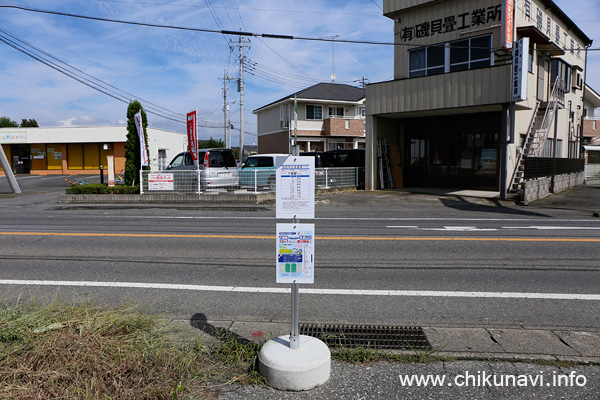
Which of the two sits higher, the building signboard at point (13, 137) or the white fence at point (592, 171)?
the building signboard at point (13, 137)

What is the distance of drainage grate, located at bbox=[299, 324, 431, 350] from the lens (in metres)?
4.15

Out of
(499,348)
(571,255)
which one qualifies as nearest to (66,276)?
(499,348)

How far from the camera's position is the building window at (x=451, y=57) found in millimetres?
17797

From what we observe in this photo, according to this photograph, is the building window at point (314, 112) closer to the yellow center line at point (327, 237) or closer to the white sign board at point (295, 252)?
the yellow center line at point (327, 237)

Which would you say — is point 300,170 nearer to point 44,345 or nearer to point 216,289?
point 44,345

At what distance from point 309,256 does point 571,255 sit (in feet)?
19.7

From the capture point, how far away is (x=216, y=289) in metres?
5.93

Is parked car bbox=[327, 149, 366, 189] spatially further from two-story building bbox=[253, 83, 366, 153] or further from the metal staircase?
two-story building bbox=[253, 83, 366, 153]

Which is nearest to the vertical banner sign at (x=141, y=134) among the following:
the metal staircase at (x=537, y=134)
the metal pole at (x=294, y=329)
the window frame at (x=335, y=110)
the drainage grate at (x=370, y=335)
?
the metal staircase at (x=537, y=134)

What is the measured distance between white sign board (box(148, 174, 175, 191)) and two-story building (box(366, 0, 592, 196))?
28.0 ft

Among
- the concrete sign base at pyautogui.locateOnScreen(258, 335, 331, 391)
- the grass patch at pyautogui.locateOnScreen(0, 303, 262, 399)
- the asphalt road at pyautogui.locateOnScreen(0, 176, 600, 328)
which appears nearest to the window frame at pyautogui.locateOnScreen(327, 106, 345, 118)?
the asphalt road at pyautogui.locateOnScreen(0, 176, 600, 328)

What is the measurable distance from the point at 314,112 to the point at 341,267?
108ft

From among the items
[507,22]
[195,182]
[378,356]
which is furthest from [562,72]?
[378,356]

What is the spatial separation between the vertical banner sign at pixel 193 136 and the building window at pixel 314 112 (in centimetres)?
2053
